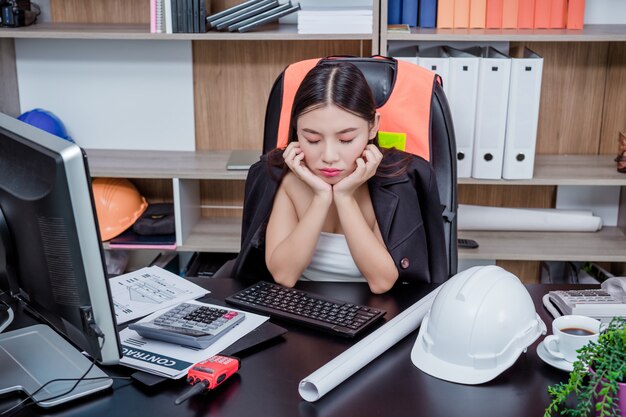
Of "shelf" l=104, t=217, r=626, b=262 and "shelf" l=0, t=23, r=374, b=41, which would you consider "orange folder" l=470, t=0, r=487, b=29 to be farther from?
"shelf" l=104, t=217, r=626, b=262

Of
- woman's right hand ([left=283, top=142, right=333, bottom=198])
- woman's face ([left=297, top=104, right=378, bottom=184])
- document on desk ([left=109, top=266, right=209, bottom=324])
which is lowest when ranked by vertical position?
document on desk ([left=109, top=266, right=209, bottom=324])

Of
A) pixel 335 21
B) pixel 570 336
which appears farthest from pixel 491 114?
pixel 570 336

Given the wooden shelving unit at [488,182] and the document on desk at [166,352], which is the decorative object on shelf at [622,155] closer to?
the wooden shelving unit at [488,182]

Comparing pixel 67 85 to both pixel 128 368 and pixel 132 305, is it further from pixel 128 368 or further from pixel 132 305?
pixel 128 368

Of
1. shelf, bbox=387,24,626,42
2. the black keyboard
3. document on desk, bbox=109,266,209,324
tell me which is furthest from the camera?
shelf, bbox=387,24,626,42

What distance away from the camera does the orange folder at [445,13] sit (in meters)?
2.70

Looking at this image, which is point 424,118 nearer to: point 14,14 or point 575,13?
point 575,13

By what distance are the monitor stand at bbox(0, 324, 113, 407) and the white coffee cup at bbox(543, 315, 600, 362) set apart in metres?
0.71

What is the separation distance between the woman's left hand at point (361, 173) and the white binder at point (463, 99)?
90 cm

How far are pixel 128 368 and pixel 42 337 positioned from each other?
0.66ft

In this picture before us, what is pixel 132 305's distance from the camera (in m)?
1.49

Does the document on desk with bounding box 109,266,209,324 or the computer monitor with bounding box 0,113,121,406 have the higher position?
the computer monitor with bounding box 0,113,121,406

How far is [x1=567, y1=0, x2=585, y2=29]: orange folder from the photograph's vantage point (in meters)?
2.69

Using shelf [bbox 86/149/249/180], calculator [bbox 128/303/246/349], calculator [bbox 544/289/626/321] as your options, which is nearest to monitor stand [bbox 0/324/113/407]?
calculator [bbox 128/303/246/349]
